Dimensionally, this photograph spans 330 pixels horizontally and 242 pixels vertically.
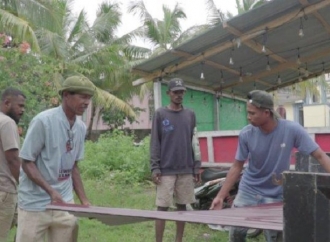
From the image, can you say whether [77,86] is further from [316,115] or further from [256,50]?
[316,115]

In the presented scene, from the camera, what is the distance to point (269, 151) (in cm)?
429

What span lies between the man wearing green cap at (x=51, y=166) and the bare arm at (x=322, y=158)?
172 cm

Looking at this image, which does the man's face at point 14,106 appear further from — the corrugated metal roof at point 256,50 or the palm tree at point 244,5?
the palm tree at point 244,5

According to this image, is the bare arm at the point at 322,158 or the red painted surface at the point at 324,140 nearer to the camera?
the bare arm at the point at 322,158

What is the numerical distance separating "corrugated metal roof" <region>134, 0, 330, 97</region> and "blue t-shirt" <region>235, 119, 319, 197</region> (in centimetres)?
253

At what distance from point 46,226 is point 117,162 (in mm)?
9750

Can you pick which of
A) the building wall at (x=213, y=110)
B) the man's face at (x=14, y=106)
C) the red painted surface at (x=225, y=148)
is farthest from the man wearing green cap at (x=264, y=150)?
the building wall at (x=213, y=110)

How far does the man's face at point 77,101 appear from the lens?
357 centimetres

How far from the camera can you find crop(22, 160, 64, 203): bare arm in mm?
3448

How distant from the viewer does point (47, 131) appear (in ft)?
11.6

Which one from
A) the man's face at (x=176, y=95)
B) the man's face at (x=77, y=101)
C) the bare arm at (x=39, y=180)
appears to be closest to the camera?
the bare arm at (x=39, y=180)

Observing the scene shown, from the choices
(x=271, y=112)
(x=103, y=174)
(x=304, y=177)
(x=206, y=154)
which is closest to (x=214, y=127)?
(x=206, y=154)

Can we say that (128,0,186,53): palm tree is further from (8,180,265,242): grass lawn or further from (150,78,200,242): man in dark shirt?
(150,78,200,242): man in dark shirt

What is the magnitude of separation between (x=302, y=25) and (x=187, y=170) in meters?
2.76
